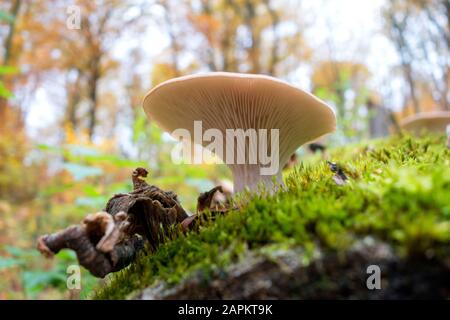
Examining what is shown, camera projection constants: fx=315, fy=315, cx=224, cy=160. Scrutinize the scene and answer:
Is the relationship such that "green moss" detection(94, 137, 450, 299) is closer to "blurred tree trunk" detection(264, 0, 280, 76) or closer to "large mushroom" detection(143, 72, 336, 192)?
"large mushroom" detection(143, 72, 336, 192)

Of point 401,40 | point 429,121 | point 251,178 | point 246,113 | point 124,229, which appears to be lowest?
point 124,229

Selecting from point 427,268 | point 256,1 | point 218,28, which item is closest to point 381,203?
point 427,268

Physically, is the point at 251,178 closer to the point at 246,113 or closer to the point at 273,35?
the point at 246,113

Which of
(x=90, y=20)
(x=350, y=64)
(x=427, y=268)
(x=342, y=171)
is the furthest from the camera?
(x=350, y=64)

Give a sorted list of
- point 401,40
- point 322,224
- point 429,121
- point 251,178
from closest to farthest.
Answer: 1. point 322,224
2. point 251,178
3. point 429,121
4. point 401,40

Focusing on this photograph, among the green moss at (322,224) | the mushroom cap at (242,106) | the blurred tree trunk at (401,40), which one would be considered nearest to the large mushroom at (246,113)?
the mushroom cap at (242,106)

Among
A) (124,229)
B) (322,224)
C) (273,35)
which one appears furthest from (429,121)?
(273,35)
